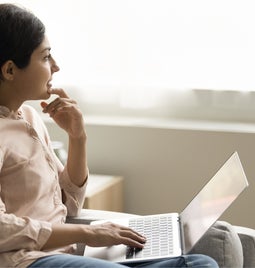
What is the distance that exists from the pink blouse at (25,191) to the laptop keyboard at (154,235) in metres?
0.19

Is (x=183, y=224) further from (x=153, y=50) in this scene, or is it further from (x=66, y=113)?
(x=153, y=50)

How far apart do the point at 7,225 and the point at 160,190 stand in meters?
1.32

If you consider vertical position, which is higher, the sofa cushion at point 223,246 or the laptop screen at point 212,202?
the laptop screen at point 212,202

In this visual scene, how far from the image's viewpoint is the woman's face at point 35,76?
1761 millimetres

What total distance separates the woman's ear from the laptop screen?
0.60 metres

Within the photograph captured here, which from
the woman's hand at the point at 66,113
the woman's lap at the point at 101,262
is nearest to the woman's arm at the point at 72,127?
the woman's hand at the point at 66,113

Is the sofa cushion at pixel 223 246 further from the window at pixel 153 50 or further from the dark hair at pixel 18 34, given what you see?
the window at pixel 153 50

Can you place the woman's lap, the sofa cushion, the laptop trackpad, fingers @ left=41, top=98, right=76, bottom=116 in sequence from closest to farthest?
the woman's lap → the laptop trackpad → the sofa cushion → fingers @ left=41, top=98, right=76, bottom=116

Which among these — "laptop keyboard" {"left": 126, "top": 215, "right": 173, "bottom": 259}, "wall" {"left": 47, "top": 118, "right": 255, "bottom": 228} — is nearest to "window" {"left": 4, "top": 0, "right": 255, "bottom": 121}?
"wall" {"left": 47, "top": 118, "right": 255, "bottom": 228}

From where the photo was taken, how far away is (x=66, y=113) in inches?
76.7

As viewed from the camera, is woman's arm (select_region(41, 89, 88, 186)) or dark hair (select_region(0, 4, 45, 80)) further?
woman's arm (select_region(41, 89, 88, 186))

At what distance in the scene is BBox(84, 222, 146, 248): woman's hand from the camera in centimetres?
167

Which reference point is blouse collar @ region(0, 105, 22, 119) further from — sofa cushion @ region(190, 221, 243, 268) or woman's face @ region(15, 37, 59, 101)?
sofa cushion @ region(190, 221, 243, 268)

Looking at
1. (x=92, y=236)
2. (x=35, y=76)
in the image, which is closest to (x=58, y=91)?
(x=35, y=76)
